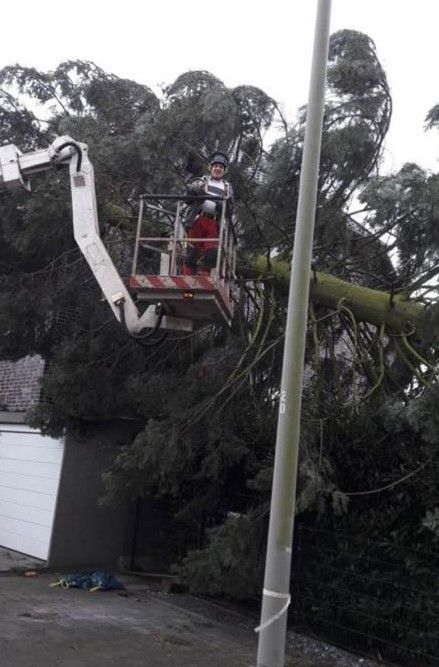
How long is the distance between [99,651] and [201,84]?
24.9 feet

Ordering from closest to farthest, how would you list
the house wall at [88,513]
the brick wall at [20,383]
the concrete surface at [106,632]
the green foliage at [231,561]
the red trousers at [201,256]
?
the red trousers at [201,256] < the concrete surface at [106,632] < the green foliage at [231,561] < the house wall at [88,513] < the brick wall at [20,383]

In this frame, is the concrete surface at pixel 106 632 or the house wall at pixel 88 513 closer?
the concrete surface at pixel 106 632

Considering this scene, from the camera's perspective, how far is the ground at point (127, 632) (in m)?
8.05

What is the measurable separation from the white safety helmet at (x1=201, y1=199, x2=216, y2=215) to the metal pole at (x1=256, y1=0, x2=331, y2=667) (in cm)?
156

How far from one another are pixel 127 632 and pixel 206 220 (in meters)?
5.11

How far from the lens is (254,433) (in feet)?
33.8

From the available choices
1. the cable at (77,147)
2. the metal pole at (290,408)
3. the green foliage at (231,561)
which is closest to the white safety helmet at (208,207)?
the metal pole at (290,408)

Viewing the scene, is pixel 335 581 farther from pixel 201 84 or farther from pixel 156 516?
pixel 201 84

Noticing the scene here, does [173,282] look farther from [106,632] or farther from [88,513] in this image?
[88,513]

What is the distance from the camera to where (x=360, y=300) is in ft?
33.1

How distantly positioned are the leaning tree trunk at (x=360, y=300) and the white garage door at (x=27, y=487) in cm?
538

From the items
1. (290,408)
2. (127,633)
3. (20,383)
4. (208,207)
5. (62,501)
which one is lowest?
(127,633)

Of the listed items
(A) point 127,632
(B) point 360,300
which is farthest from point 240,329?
(A) point 127,632

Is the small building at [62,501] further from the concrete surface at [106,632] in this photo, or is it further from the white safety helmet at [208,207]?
the white safety helmet at [208,207]
